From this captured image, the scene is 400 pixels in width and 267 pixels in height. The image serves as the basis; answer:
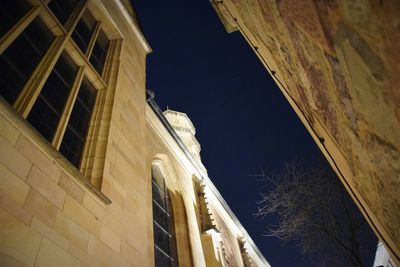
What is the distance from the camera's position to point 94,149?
425cm

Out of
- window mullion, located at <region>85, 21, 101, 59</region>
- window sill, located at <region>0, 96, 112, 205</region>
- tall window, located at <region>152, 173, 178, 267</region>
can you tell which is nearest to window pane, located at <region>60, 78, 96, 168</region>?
window mullion, located at <region>85, 21, 101, 59</region>

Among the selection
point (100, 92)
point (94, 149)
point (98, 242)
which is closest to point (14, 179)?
point (98, 242)

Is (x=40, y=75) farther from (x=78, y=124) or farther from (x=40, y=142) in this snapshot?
(x=40, y=142)

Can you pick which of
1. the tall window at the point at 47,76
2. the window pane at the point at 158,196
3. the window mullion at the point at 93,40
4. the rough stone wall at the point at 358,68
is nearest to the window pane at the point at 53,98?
the tall window at the point at 47,76

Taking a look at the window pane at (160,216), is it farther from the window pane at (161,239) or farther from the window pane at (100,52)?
the window pane at (100,52)

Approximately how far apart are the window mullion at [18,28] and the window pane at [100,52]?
1.62m

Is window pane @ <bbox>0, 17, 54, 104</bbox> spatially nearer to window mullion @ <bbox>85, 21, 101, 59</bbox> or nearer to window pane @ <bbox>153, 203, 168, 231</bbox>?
window mullion @ <bbox>85, 21, 101, 59</bbox>

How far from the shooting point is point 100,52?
6.86 m

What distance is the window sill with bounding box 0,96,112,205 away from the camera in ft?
8.81

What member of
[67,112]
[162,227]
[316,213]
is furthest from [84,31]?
[316,213]

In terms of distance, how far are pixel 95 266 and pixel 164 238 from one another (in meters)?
4.67

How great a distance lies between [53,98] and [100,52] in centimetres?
285

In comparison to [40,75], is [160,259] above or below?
below

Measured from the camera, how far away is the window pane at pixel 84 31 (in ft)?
19.8
